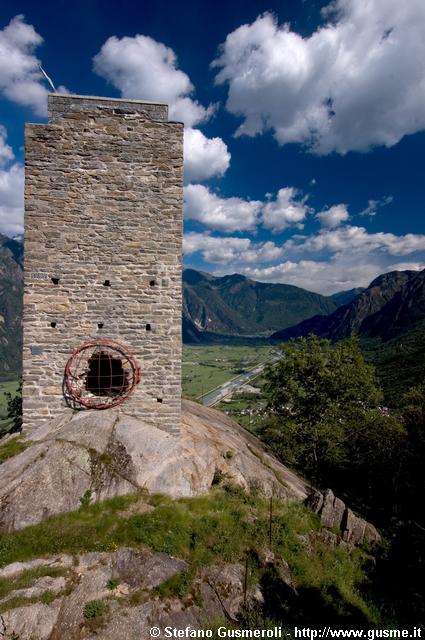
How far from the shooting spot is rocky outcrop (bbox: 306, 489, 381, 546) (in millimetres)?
10320

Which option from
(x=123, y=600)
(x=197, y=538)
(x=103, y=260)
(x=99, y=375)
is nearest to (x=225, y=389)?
(x=99, y=375)

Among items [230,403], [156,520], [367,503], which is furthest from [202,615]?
[230,403]

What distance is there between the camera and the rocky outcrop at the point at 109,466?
9219 mm

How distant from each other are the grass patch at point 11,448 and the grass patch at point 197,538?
2724 mm

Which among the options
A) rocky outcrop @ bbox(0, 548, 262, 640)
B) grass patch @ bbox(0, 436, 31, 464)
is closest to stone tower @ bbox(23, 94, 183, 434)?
grass patch @ bbox(0, 436, 31, 464)

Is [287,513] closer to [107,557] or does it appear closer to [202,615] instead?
[202,615]

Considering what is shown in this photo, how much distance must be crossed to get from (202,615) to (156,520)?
245cm

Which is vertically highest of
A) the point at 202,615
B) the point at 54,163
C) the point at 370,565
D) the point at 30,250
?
the point at 54,163

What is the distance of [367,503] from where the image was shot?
56.7 ft

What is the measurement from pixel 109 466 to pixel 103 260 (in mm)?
6886

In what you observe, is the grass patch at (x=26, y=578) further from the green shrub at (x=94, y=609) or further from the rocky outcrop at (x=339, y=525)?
the rocky outcrop at (x=339, y=525)

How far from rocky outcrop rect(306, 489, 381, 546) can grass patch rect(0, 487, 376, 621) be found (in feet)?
1.49

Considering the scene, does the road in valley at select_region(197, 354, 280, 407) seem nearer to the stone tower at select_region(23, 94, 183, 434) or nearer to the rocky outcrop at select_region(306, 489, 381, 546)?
the rocky outcrop at select_region(306, 489, 381, 546)

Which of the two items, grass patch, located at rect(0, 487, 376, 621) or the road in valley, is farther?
the road in valley
